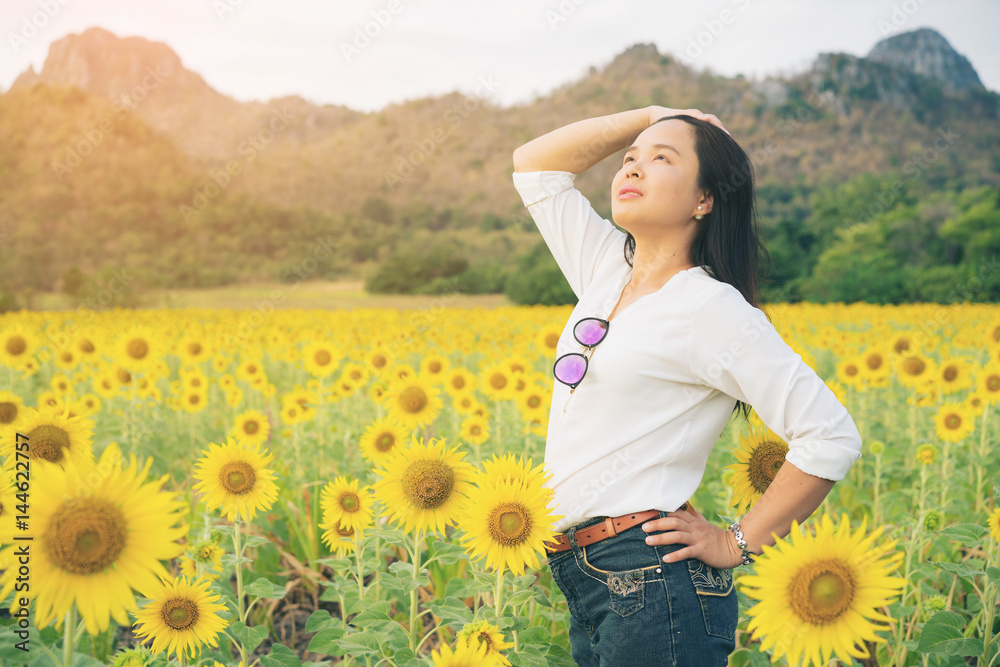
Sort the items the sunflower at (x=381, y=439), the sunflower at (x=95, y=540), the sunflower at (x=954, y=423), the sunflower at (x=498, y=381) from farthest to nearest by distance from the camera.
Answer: the sunflower at (x=498, y=381) < the sunflower at (x=954, y=423) < the sunflower at (x=381, y=439) < the sunflower at (x=95, y=540)

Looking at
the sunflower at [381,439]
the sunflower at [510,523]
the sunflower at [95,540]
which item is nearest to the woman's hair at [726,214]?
the sunflower at [510,523]

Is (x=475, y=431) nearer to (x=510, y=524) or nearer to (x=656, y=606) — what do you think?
(x=510, y=524)

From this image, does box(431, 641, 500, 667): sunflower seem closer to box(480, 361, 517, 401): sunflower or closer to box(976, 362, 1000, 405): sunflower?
box(480, 361, 517, 401): sunflower

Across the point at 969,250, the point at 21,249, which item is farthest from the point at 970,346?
the point at 21,249

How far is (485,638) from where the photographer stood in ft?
5.11

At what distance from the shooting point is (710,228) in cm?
210

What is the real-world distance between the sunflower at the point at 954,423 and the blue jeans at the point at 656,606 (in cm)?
329

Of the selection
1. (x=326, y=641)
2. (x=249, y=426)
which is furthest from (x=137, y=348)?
(x=326, y=641)

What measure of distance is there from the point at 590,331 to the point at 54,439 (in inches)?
68.8

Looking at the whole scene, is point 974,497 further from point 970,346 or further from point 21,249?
point 21,249

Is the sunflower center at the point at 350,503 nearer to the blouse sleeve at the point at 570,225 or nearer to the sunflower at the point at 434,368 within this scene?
the blouse sleeve at the point at 570,225

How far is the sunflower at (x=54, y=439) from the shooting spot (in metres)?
1.97

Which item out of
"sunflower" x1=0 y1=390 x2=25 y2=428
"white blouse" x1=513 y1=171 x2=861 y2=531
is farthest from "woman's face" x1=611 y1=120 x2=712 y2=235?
"sunflower" x1=0 y1=390 x2=25 y2=428

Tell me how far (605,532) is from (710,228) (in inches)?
41.5
